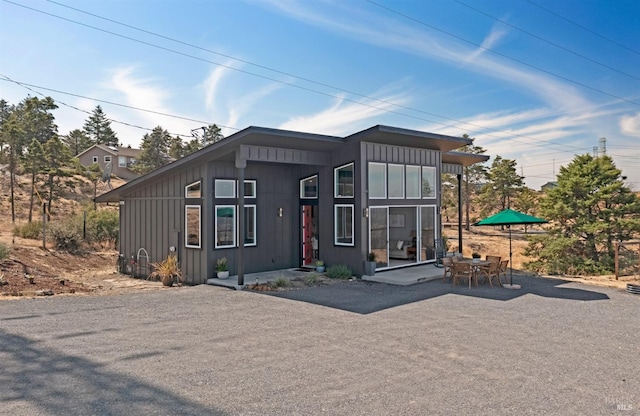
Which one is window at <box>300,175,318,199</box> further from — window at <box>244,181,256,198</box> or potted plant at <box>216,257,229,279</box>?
potted plant at <box>216,257,229,279</box>

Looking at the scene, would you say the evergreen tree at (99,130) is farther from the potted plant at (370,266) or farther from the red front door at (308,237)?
the potted plant at (370,266)

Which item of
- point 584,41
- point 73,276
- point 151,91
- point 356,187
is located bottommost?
point 73,276

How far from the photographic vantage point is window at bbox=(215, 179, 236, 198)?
36.9 ft

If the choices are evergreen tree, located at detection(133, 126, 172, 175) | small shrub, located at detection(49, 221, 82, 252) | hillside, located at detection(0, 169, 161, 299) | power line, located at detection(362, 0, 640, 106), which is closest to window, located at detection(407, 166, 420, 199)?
power line, located at detection(362, 0, 640, 106)

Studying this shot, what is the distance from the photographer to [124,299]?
8484 mm

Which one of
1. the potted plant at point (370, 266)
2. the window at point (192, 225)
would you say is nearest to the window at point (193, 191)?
the window at point (192, 225)

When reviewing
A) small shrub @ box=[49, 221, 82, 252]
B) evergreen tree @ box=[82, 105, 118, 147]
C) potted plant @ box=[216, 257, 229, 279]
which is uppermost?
evergreen tree @ box=[82, 105, 118, 147]

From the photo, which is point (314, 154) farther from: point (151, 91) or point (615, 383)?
point (151, 91)

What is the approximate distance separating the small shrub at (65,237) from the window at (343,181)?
11.3 m

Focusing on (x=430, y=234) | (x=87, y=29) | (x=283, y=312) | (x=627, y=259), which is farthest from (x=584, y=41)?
(x=87, y=29)

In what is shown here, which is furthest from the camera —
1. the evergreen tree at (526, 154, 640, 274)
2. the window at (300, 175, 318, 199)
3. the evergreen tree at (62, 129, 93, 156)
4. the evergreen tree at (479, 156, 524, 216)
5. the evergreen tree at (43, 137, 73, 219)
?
the evergreen tree at (62, 129, 93, 156)

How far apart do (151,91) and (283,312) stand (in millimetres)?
14891

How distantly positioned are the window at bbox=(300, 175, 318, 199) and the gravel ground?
4655mm

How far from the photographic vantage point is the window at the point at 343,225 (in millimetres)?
11523
